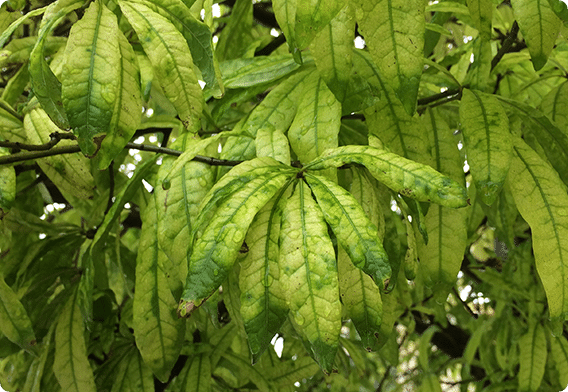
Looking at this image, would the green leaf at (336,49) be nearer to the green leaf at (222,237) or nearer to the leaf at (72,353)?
the green leaf at (222,237)

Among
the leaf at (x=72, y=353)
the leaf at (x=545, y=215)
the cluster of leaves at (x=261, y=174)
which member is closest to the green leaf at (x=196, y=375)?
the cluster of leaves at (x=261, y=174)

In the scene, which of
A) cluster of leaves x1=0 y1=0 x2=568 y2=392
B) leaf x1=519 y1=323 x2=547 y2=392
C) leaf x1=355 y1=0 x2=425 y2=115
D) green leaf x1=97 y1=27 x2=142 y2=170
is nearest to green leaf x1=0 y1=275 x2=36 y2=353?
cluster of leaves x1=0 y1=0 x2=568 y2=392

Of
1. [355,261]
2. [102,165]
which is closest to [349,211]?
[355,261]

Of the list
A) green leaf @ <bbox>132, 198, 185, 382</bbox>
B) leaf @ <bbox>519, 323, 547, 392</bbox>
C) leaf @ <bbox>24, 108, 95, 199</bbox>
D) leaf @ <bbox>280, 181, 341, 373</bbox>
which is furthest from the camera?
leaf @ <bbox>519, 323, 547, 392</bbox>

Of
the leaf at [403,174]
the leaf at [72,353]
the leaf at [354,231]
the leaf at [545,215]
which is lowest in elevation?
the leaf at [72,353]

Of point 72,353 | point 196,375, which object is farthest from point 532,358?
point 72,353

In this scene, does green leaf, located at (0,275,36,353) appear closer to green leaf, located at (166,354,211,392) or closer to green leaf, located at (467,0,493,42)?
green leaf, located at (166,354,211,392)

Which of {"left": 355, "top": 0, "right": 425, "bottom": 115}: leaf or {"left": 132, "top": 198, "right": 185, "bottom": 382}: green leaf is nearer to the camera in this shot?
{"left": 355, "top": 0, "right": 425, "bottom": 115}: leaf
